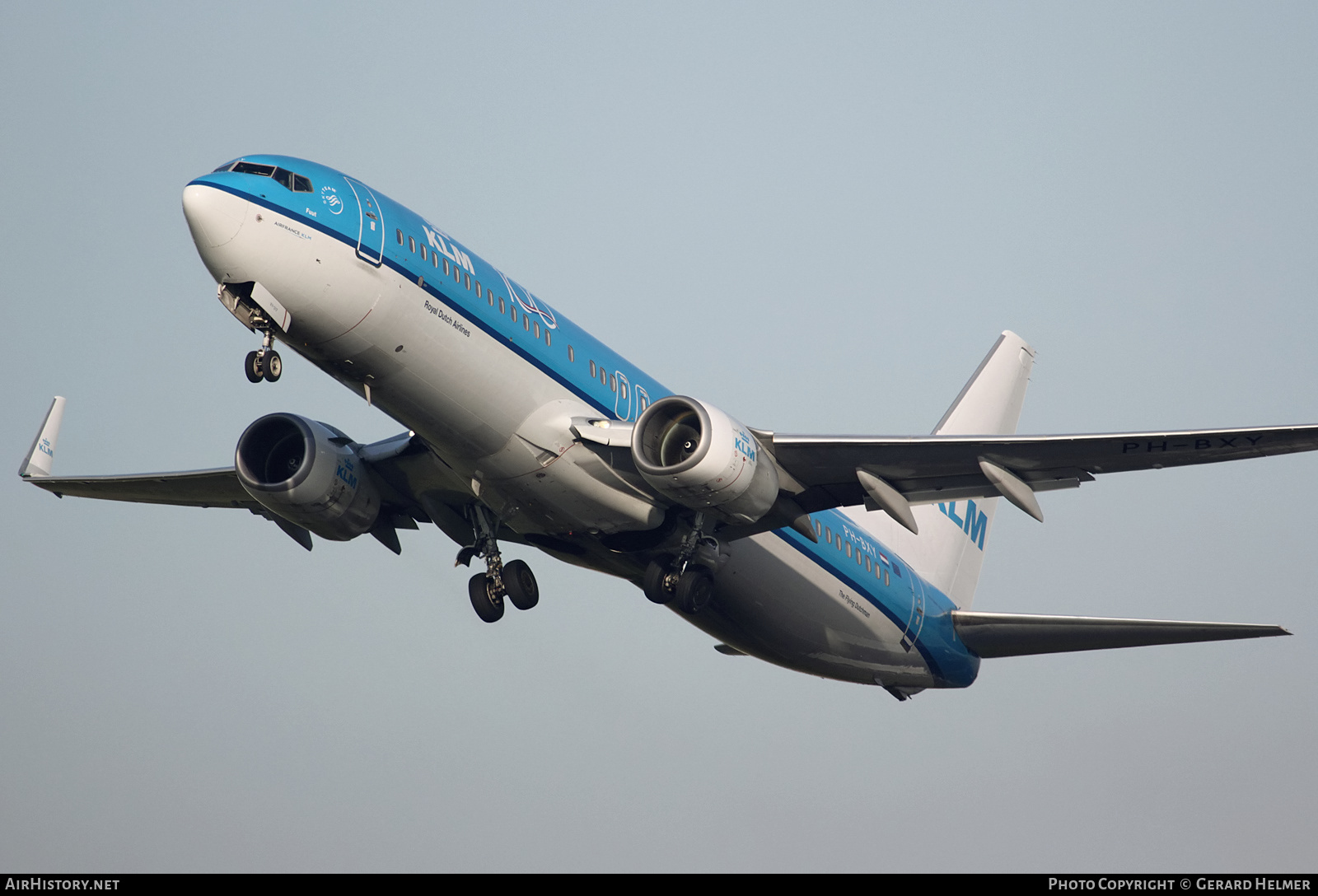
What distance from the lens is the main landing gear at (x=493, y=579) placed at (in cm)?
2902

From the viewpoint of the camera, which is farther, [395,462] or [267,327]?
[395,462]

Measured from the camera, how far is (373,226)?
2378 centimetres

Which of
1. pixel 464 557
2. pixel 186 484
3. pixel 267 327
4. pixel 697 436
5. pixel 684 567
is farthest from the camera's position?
pixel 186 484

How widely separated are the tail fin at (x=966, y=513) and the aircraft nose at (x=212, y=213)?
17324 millimetres

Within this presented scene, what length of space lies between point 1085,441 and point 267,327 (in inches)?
531

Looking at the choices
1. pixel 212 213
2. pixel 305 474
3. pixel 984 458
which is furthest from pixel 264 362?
pixel 984 458

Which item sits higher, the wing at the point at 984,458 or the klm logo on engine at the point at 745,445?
the wing at the point at 984,458

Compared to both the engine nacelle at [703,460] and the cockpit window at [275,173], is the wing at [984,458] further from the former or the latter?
the cockpit window at [275,173]

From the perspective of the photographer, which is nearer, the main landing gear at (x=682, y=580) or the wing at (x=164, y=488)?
the main landing gear at (x=682, y=580)

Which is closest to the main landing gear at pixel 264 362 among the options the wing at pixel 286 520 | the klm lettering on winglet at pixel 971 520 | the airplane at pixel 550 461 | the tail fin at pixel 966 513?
the airplane at pixel 550 461

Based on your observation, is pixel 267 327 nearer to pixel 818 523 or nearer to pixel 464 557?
pixel 464 557

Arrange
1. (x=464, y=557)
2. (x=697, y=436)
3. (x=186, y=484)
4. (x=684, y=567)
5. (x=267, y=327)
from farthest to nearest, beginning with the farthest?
(x=186, y=484) → (x=464, y=557) → (x=684, y=567) → (x=697, y=436) → (x=267, y=327)

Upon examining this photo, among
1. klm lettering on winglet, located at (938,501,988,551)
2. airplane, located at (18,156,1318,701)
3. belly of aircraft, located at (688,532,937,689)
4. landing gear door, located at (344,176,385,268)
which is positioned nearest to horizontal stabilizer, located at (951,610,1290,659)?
airplane, located at (18,156,1318,701)

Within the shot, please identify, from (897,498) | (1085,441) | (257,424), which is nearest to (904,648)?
(897,498)
